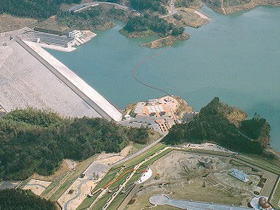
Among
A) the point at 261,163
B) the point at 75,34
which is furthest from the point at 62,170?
the point at 75,34

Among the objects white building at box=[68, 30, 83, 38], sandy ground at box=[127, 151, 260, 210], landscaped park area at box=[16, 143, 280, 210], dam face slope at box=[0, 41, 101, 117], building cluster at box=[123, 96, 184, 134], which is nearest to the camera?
sandy ground at box=[127, 151, 260, 210]

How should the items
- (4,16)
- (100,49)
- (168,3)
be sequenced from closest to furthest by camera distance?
(100,49)
(4,16)
(168,3)

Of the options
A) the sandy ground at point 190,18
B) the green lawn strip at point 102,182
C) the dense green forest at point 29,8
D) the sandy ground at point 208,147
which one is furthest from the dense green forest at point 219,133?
the dense green forest at point 29,8

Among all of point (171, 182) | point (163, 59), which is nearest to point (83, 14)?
→ point (163, 59)

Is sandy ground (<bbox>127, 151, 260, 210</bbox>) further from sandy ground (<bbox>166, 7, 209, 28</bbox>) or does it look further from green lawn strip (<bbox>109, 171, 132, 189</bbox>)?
sandy ground (<bbox>166, 7, 209, 28</bbox>)

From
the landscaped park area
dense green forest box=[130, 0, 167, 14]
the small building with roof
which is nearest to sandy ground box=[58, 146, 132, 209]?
the landscaped park area

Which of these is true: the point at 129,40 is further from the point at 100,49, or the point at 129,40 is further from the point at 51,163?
the point at 51,163

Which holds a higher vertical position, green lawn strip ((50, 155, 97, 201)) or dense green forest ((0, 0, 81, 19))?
green lawn strip ((50, 155, 97, 201))
